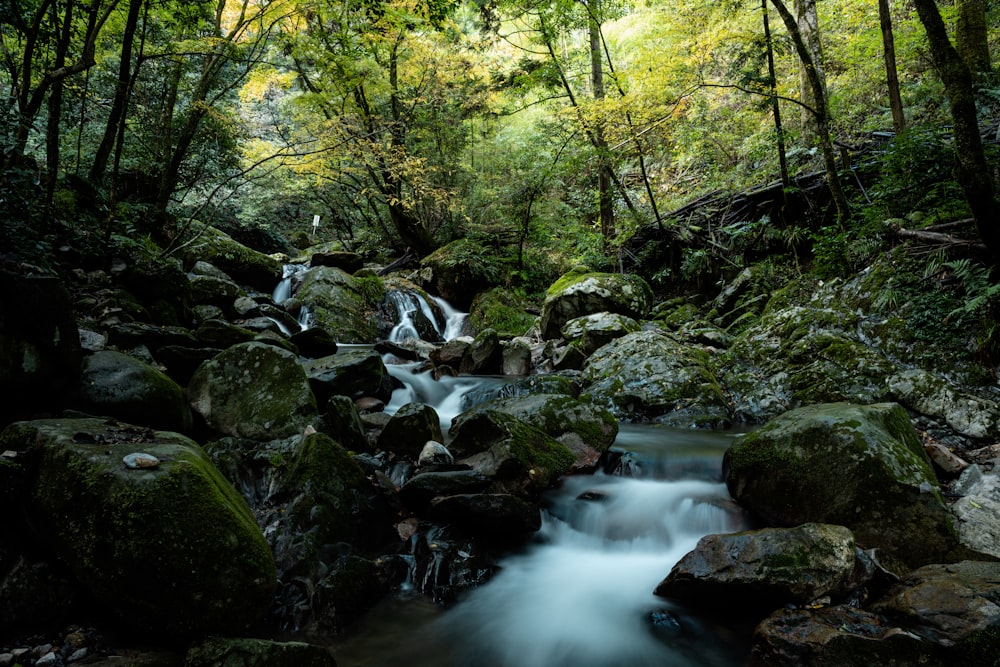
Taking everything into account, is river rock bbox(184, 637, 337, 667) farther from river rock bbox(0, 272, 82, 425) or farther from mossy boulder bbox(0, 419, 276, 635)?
river rock bbox(0, 272, 82, 425)

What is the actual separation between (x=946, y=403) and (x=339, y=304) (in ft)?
39.6

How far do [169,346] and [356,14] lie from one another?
708cm

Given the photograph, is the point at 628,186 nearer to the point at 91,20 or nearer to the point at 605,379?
the point at 605,379

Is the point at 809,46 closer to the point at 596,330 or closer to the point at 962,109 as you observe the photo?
the point at 962,109

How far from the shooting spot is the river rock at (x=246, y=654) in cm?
242

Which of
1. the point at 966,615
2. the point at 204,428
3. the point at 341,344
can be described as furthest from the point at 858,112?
the point at 204,428

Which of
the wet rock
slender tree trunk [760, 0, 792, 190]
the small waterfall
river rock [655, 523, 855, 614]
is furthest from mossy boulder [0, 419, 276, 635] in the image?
the small waterfall

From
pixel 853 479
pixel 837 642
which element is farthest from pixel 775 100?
pixel 837 642

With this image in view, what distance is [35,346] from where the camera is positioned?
12.5ft

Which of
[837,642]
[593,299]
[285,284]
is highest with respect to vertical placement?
[285,284]

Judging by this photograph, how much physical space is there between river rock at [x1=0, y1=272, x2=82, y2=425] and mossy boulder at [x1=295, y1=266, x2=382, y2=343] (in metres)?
8.03

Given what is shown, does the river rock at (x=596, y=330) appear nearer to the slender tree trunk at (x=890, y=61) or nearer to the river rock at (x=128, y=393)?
the slender tree trunk at (x=890, y=61)

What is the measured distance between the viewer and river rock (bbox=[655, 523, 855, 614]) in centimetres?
301

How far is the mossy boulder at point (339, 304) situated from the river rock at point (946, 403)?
10.9 metres
